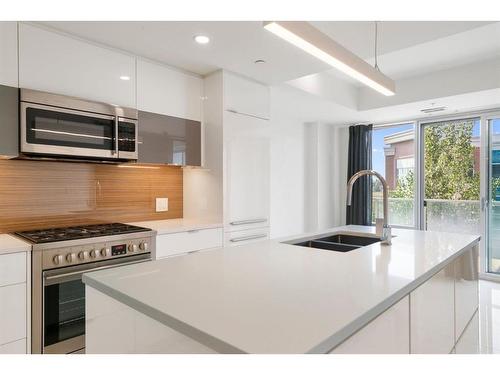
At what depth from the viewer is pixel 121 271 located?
1.28 metres

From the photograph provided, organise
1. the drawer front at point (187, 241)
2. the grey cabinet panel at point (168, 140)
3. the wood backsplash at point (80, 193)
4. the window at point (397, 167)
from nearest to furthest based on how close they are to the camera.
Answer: the wood backsplash at point (80, 193) → the drawer front at point (187, 241) → the grey cabinet panel at point (168, 140) → the window at point (397, 167)

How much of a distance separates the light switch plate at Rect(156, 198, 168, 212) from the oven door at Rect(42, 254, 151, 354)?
3.43 ft

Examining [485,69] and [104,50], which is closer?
[104,50]

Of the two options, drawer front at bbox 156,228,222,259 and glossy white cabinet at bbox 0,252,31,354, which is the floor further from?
glossy white cabinet at bbox 0,252,31,354

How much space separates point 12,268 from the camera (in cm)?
180

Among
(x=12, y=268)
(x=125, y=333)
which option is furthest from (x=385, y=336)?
(x=12, y=268)

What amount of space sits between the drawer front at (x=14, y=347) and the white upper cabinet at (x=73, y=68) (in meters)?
1.57

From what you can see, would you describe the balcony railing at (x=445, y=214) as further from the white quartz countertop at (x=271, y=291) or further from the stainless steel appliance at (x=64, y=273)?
the stainless steel appliance at (x=64, y=273)

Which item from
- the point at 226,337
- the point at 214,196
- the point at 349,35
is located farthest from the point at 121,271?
the point at 349,35

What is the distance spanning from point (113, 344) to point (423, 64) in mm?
3809

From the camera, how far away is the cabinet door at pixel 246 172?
3.00 meters

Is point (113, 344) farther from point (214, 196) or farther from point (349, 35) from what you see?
point (349, 35)

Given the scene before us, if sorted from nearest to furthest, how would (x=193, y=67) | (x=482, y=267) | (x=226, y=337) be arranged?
(x=226, y=337), (x=193, y=67), (x=482, y=267)

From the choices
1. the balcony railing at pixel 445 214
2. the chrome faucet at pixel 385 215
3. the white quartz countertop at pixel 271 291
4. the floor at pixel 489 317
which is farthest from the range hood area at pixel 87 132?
the balcony railing at pixel 445 214
